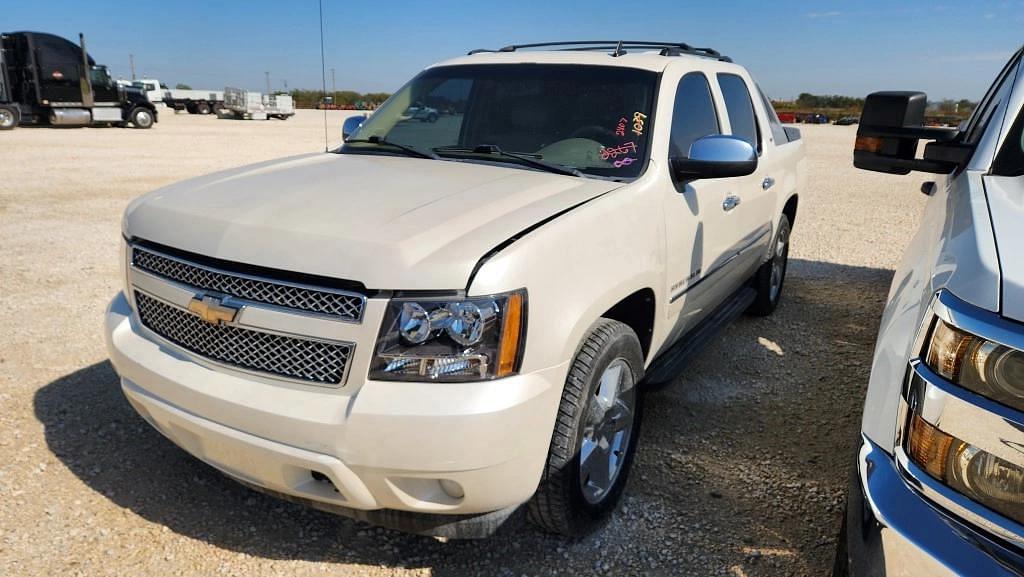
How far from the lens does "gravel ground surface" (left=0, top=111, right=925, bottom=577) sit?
2.59 m

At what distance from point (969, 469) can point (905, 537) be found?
0.60ft

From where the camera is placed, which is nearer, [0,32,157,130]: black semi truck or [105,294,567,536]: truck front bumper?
[105,294,567,536]: truck front bumper

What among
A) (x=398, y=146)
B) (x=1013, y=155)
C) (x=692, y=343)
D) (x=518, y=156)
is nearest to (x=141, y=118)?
(x=398, y=146)

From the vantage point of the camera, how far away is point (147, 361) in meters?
2.44

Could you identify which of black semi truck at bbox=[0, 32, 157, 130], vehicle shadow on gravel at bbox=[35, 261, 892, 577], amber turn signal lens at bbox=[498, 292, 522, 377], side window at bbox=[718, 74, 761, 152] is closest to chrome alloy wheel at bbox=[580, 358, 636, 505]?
vehicle shadow on gravel at bbox=[35, 261, 892, 577]

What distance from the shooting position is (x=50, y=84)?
24.1 meters

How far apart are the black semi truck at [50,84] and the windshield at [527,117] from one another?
84.3ft

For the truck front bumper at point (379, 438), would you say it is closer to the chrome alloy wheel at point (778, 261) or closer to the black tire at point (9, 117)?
the chrome alloy wheel at point (778, 261)

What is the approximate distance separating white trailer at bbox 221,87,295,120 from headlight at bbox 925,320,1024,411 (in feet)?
139

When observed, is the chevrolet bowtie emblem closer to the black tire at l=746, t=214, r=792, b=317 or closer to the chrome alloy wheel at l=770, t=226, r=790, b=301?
the black tire at l=746, t=214, r=792, b=317

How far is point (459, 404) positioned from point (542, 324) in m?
0.37

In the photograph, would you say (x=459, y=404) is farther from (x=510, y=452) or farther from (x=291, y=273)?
(x=291, y=273)

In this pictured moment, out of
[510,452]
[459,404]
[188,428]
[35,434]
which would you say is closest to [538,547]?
[510,452]

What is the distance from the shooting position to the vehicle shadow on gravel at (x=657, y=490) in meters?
2.63
